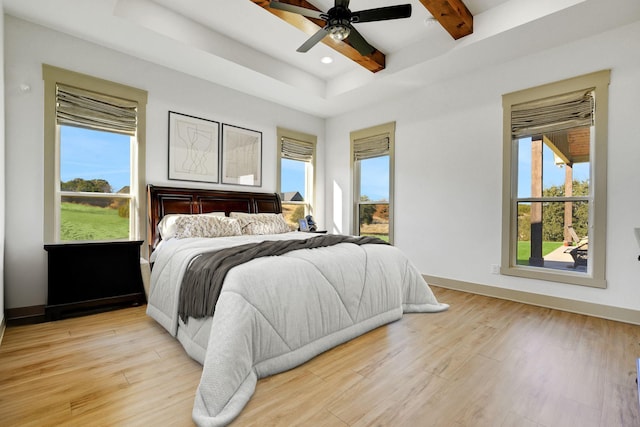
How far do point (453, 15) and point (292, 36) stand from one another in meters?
1.73

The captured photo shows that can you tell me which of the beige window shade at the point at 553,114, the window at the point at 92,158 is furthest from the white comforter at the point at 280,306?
the beige window shade at the point at 553,114

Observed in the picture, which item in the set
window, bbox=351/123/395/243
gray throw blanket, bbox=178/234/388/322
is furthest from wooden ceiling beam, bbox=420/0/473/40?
gray throw blanket, bbox=178/234/388/322

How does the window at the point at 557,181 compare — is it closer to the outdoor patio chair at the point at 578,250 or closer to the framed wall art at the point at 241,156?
the outdoor patio chair at the point at 578,250

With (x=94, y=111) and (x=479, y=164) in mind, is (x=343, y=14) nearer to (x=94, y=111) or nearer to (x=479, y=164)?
(x=479, y=164)

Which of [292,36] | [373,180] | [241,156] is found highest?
[292,36]

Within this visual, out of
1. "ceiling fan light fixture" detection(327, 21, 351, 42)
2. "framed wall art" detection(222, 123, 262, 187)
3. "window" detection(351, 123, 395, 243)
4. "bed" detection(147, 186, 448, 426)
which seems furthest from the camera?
"window" detection(351, 123, 395, 243)

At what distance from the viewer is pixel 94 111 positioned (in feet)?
10.8

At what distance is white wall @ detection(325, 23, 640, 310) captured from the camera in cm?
288

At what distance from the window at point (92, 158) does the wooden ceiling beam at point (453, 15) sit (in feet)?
10.8

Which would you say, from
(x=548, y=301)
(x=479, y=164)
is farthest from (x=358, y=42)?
(x=548, y=301)

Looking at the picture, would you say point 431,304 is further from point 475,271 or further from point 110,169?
point 110,169

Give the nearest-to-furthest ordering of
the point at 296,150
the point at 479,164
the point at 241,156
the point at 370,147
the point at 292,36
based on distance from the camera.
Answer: the point at 292,36
the point at 479,164
the point at 241,156
the point at 370,147
the point at 296,150

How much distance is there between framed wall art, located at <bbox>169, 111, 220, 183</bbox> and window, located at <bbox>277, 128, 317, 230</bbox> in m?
1.16

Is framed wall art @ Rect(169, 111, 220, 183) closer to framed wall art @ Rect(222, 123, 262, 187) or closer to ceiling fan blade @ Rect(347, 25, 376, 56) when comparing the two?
framed wall art @ Rect(222, 123, 262, 187)
